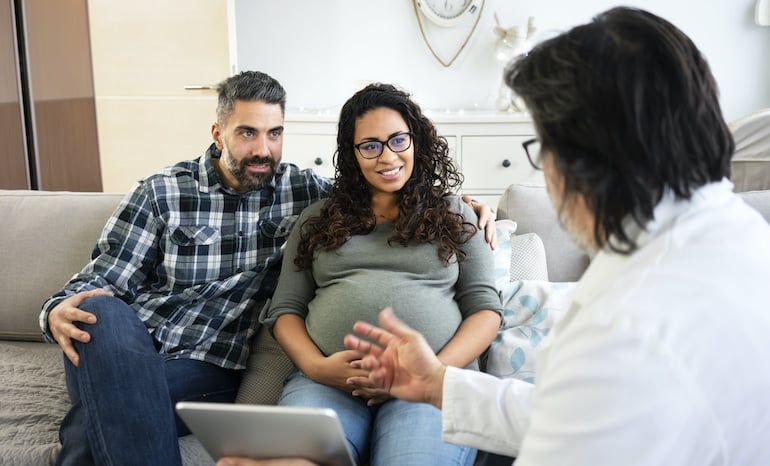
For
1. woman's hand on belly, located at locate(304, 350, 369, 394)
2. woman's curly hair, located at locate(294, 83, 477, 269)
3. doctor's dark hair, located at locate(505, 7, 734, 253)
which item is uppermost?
doctor's dark hair, located at locate(505, 7, 734, 253)

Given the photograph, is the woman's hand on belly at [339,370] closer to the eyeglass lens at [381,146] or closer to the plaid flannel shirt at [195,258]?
the plaid flannel shirt at [195,258]

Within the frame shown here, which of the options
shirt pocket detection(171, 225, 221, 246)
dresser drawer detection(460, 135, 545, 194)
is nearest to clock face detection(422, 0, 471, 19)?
dresser drawer detection(460, 135, 545, 194)

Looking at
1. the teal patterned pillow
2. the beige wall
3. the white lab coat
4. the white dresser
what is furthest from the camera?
the beige wall

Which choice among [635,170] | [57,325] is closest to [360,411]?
[57,325]

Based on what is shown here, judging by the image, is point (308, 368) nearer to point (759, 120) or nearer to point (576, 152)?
point (576, 152)

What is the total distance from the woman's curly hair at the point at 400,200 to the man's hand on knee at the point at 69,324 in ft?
1.61

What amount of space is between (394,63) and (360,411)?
2668 millimetres

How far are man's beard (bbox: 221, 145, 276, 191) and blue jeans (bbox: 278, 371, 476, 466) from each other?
1.75 feet

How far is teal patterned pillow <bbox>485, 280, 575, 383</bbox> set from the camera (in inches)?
65.0

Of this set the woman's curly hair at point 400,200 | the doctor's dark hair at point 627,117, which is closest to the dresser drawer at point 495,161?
the woman's curly hair at point 400,200

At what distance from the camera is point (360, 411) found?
1499mm

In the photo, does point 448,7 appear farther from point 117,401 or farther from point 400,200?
point 117,401

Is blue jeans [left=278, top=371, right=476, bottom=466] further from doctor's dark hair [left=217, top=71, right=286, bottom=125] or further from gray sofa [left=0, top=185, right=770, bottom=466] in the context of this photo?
doctor's dark hair [left=217, top=71, right=286, bottom=125]

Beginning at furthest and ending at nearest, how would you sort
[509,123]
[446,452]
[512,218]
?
[509,123]
[512,218]
[446,452]
